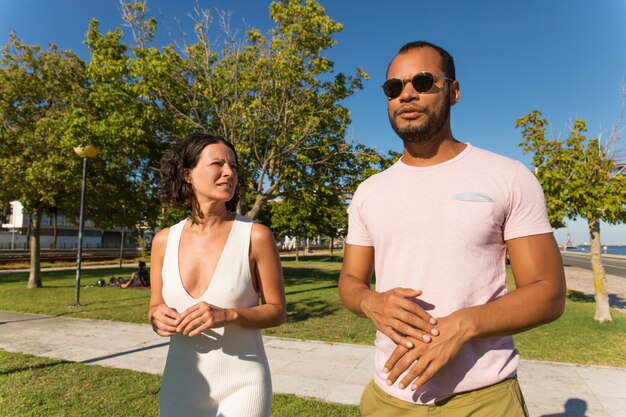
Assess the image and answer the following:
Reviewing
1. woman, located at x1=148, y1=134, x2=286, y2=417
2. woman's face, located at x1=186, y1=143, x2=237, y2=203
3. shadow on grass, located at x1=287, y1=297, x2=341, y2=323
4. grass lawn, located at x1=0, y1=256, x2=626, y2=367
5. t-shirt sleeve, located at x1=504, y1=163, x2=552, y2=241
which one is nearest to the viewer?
t-shirt sleeve, located at x1=504, y1=163, x2=552, y2=241

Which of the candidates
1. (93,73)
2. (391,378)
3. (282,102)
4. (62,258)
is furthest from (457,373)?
(62,258)

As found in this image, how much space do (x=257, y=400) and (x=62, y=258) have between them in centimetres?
3754

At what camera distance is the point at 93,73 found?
10.5 m

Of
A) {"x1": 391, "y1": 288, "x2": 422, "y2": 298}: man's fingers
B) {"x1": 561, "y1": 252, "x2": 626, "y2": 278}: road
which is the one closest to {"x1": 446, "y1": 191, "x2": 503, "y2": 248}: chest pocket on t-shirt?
{"x1": 391, "y1": 288, "x2": 422, "y2": 298}: man's fingers

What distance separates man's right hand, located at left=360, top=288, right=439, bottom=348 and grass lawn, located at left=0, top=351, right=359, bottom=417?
12.0 ft

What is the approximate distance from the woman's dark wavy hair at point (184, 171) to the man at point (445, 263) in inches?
43.3

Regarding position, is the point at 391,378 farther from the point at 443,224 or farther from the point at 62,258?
the point at 62,258

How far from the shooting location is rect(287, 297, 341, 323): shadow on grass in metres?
11.1

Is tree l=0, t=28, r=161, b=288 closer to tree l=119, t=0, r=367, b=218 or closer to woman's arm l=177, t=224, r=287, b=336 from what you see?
tree l=119, t=0, r=367, b=218

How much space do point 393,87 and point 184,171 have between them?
1.37 metres

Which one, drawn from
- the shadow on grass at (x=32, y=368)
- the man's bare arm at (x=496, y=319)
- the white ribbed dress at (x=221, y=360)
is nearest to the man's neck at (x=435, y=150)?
the man's bare arm at (x=496, y=319)

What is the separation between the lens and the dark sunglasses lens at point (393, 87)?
1807mm

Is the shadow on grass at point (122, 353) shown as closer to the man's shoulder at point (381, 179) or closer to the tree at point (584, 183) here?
Answer: the man's shoulder at point (381, 179)

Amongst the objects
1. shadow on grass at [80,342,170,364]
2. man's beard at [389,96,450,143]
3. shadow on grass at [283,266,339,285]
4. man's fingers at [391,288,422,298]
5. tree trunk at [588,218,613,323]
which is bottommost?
shadow on grass at [283,266,339,285]
